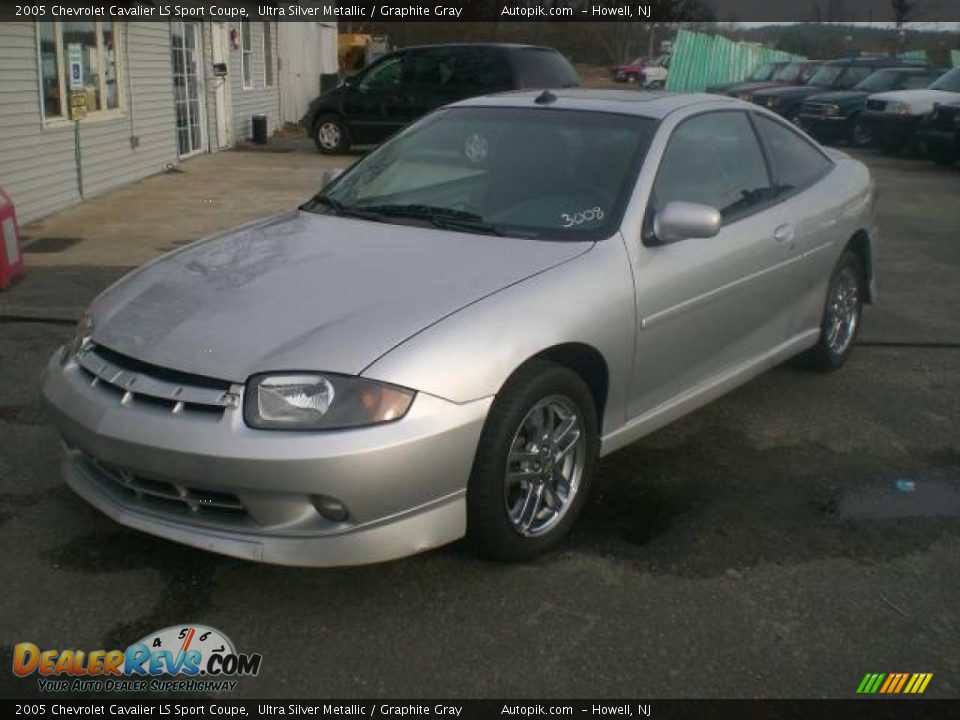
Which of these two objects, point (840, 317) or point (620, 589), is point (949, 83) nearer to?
point (840, 317)

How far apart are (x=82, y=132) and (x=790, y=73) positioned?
61.1 feet

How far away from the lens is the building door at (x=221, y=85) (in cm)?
1661

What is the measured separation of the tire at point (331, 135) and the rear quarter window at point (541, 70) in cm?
357

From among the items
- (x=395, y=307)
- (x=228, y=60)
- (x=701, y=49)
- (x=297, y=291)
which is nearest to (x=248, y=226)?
(x=297, y=291)

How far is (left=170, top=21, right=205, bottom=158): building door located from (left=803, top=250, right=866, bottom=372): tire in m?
11.5

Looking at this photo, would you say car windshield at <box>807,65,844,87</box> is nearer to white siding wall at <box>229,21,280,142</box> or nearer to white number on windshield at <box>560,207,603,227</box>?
white siding wall at <box>229,21,280,142</box>

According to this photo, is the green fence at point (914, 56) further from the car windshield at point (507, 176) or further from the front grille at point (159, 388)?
the front grille at point (159, 388)

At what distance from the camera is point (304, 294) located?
3.45 meters

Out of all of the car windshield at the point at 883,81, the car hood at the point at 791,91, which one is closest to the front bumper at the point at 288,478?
the car windshield at the point at 883,81

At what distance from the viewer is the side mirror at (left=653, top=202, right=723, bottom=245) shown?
3.80 meters

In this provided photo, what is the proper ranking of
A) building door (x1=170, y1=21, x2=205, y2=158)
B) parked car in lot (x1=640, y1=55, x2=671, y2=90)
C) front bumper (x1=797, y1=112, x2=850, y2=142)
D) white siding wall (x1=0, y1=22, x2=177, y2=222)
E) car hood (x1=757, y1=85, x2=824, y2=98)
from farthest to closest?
parked car in lot (x1=640, y1=55, x2=671, y2=90), car hood (x1=757, y1=85, x2=824, y2=98), front bumper (x1=797, y1=112, x2=850, y2=142), building door (x1=170, y1=21, x2=205, y2=158), white siding wall (x1=0, y1=22, x2=177, y2=222)

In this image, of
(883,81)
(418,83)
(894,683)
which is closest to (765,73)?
(883,81)

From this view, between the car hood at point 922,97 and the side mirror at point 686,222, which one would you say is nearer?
the side mirror at point 686,222

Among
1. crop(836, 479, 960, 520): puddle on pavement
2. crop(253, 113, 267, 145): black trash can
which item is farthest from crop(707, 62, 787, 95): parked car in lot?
crop(836, 479, 960, 520): puddle on pavement
